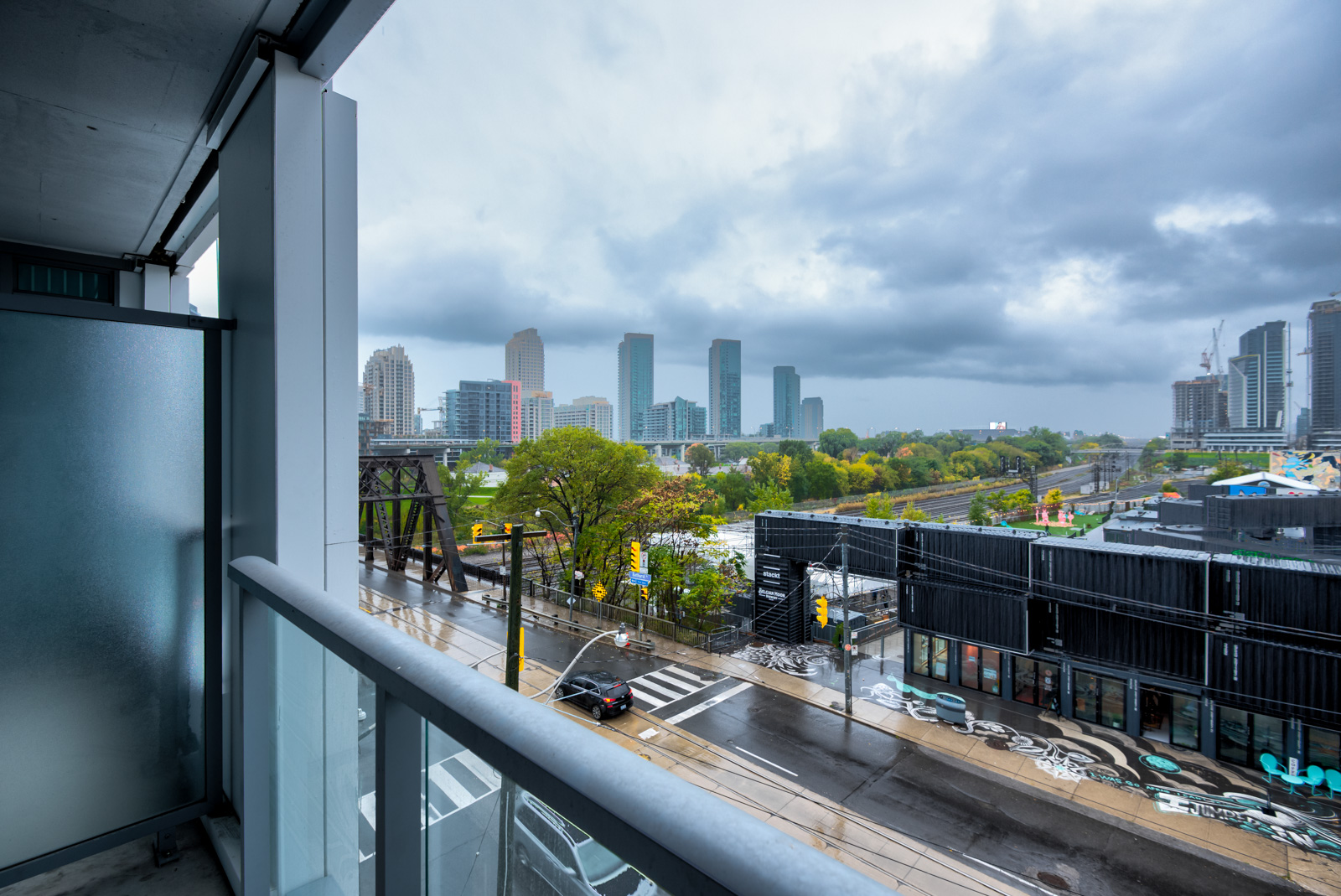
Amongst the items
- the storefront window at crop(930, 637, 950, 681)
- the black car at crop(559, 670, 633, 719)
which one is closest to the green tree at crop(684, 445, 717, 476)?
the storefront window at crop(930, 637, 950, 681)

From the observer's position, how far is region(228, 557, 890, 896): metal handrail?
0.27 metres

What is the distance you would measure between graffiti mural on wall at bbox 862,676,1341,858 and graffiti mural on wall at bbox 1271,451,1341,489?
20396mm

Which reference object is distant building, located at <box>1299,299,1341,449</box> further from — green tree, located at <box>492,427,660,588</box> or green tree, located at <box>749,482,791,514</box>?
green tree, located at <box>492,427,660,588</box>

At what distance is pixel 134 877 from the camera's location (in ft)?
4.75

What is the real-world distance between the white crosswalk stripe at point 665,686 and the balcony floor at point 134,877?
28.8 feet

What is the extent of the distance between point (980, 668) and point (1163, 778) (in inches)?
123

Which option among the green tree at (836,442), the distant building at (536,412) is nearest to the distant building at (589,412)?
the distant building at (536,412)

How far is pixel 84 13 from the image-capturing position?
1.25m

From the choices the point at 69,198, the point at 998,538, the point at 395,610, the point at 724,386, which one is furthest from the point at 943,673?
the point at 724,386

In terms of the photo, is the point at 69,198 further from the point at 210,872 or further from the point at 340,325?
the point at 210,872

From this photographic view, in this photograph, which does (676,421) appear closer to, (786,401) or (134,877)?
(786,401)

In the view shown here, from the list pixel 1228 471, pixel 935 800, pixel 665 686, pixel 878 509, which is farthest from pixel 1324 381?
pixel 665 686

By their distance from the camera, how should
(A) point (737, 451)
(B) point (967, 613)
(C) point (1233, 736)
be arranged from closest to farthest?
(C) point (1233, 736) → (B) point (967, 613) → (A) point (737, 451)

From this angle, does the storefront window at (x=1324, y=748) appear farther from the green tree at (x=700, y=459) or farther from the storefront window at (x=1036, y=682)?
the green tree at (x=700, y=459)
